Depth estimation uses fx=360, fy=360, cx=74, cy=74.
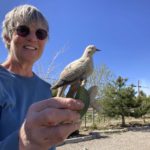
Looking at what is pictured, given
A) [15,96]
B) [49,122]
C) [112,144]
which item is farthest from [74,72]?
[112,144]

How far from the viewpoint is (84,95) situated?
0.82 metres

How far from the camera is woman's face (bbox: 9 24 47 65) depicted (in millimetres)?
1487

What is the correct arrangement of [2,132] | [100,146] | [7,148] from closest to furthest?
[7,148] < [2,132] < [100,146]

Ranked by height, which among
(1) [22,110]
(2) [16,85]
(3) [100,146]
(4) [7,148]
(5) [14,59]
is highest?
(5) [14,59]

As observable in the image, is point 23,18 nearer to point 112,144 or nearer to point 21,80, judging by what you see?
point 21,80

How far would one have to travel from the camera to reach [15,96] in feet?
5.17

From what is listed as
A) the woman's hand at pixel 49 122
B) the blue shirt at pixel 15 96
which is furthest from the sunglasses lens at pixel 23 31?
the woman's hand at pixel 49 122

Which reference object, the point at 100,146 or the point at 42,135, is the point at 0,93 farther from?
the point at 100,146

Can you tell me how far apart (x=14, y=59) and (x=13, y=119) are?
1.16 ft

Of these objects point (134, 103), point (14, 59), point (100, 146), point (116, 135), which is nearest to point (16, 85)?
point (14, 59)

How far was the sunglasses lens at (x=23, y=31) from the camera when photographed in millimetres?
1479

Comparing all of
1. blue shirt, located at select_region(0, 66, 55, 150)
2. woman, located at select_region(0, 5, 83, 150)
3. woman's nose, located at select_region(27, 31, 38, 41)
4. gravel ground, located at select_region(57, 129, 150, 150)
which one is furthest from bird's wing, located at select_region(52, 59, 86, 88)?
gravel ground, located at select_region(57, 129, 150, 150)

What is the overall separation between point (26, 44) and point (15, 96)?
24 cm

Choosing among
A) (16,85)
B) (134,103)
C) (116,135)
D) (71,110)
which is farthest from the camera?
(134,103)
